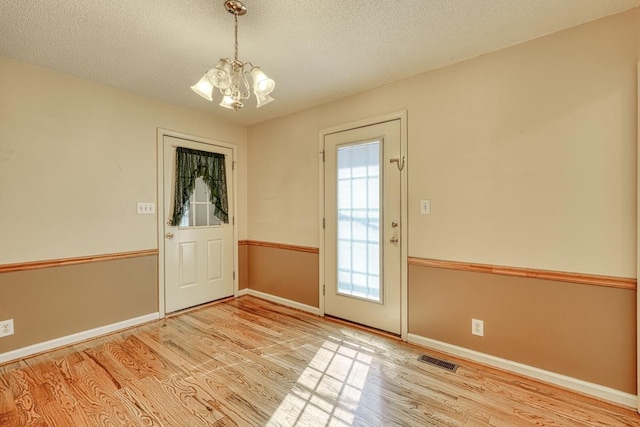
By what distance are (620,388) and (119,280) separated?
3995 mm

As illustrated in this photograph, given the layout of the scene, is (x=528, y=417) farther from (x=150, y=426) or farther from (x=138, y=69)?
(x=138, y=69)

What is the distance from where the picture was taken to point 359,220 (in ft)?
9.71

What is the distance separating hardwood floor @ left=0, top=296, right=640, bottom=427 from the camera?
1.71 metres

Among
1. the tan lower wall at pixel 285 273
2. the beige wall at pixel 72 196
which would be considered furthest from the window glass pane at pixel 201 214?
the tan lower wall at pixel 285 273

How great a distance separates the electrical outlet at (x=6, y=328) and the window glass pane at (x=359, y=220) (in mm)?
2764

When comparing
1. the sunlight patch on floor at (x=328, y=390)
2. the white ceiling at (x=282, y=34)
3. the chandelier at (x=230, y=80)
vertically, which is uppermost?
the white ceiling at (x=282, y=34)

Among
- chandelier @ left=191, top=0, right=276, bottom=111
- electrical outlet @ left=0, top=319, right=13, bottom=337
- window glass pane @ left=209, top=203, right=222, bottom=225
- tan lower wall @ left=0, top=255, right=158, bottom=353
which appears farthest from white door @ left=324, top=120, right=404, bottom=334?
electrical outlet @ left=0, top=319, right=13, bottom=337

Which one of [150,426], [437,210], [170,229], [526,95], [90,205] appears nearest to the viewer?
[150,426]

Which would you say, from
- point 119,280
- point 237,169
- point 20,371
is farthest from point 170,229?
point 20,371

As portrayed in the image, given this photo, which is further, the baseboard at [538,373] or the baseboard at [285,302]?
the baseboard at [285,302]

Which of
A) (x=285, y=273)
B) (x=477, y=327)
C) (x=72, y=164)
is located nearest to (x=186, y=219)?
(x=72, y=164)

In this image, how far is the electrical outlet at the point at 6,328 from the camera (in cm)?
232

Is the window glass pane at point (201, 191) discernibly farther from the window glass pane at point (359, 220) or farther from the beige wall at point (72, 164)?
the window glass pane at point (359, 220)

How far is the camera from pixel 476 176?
7.56 feet
